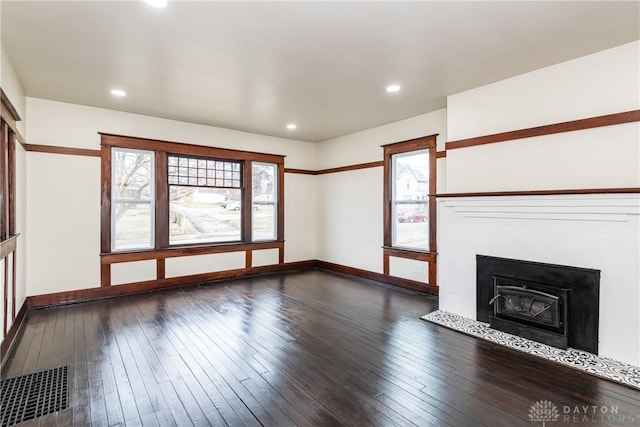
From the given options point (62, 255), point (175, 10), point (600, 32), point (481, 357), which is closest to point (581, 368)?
point (481, 357)

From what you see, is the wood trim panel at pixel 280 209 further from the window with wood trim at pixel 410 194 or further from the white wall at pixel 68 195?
the window with wood trim at pixel 410 194

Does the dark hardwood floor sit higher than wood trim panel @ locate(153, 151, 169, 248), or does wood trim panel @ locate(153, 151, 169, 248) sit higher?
wood trim panel @ locate(153, 151, 169, 248)

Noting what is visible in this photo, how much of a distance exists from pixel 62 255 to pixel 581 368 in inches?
249

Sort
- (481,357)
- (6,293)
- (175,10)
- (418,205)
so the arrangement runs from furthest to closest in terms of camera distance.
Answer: (418,205)
(6,293)
(481,357)
(175,10)

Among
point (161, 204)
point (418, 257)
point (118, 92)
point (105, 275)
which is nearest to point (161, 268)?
point (105, 275)

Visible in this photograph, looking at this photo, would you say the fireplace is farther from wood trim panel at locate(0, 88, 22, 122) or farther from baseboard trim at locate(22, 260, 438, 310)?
wood trim panel at locate(0, 88, 22, 122)

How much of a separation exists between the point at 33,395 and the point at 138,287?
296cm

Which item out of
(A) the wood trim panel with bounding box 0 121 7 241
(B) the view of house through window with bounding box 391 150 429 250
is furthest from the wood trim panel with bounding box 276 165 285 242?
(A) the wood trim panel with bounding box 0 121 7 241

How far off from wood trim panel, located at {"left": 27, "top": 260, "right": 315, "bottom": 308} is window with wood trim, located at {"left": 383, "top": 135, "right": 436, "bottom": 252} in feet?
8.59

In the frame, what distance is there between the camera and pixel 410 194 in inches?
219

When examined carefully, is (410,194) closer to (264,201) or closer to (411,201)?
(411,201)

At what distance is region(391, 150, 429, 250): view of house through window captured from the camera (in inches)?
209

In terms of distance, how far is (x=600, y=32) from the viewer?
110 inches

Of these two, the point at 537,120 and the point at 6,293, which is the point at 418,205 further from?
the point at 6,293
